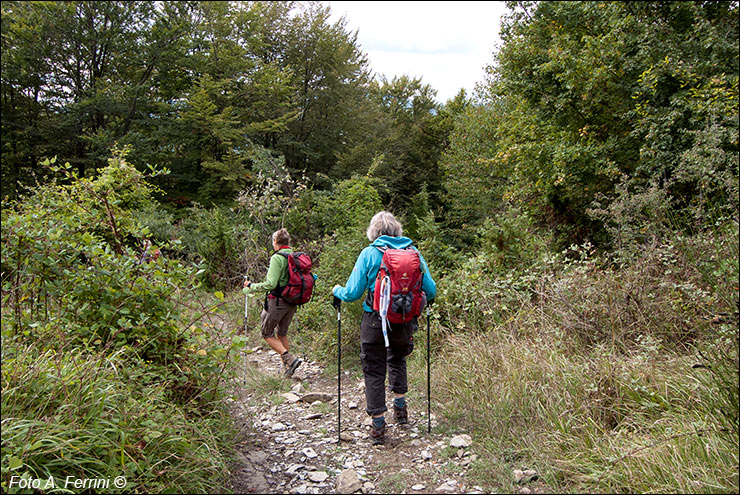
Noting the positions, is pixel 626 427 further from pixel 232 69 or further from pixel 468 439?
pixel 232 69

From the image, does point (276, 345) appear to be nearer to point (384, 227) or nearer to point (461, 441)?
point (384, 227)

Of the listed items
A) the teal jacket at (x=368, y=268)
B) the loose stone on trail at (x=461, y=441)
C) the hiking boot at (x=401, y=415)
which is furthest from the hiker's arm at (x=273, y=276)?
the loose stone on trail at (x=461, y=441)

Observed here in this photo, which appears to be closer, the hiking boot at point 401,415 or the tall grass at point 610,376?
the tall grass at point 610,376

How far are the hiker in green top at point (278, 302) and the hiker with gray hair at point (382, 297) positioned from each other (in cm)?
161

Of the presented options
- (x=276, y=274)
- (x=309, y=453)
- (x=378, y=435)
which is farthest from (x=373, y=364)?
(x=276, y=274)

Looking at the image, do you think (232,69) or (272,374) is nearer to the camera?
(272,374)

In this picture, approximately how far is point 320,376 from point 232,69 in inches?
599

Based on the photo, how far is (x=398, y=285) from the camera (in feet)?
11.2

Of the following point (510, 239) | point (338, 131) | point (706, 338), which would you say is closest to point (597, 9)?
point (510, 239)

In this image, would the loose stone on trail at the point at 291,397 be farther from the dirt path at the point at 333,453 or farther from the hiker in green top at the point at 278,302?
the hiker in green top at the point at 278,302

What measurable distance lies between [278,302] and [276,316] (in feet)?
0.60

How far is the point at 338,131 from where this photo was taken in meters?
20.0

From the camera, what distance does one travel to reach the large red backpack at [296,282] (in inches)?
205

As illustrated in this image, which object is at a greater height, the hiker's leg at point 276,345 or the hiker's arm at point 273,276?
the hiker's arm at point 273,276
